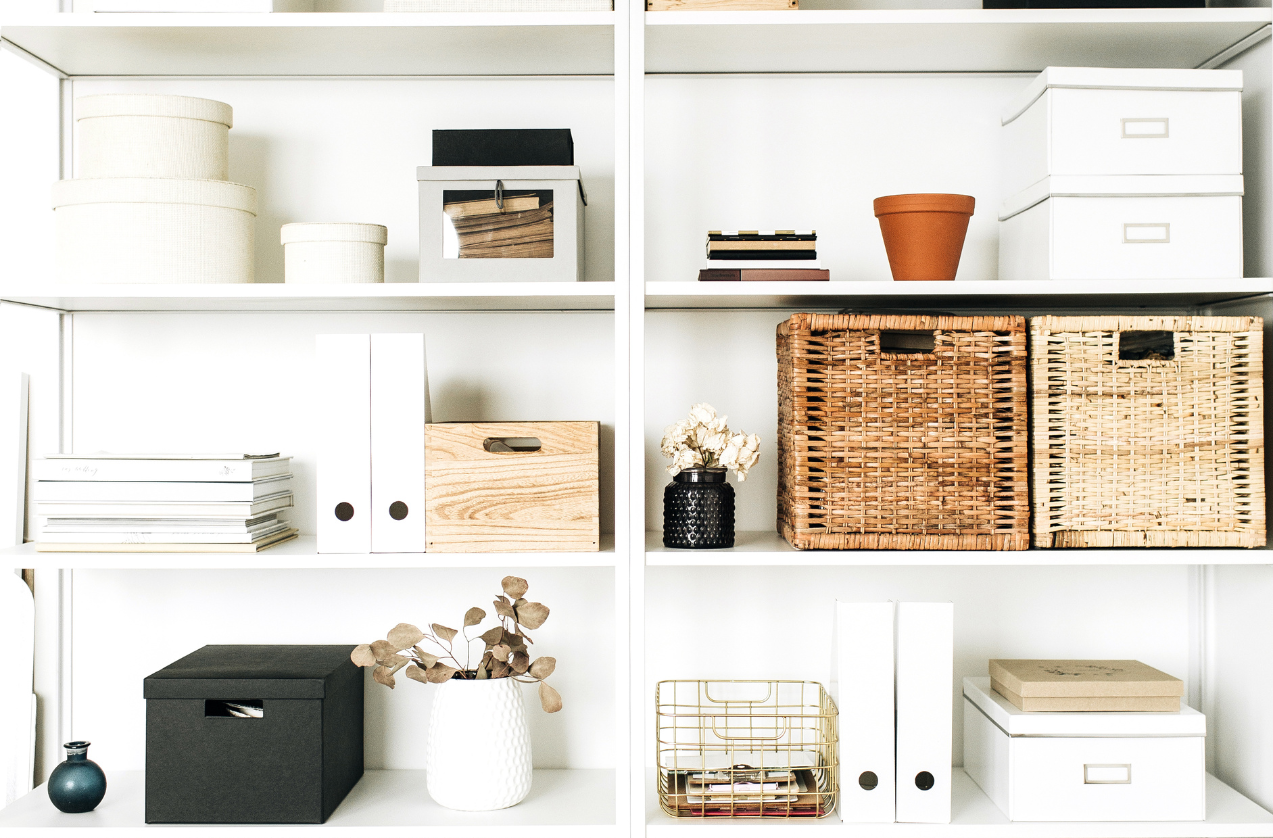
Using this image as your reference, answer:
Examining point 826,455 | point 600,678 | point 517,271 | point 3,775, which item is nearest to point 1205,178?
point 826,455

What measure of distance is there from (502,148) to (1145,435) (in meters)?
1.13

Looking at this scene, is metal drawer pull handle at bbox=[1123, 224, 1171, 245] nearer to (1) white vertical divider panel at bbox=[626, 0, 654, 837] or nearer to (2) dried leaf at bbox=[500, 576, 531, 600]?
(1) white vertical divider panel at bbox=[626, 0, 654, 837]

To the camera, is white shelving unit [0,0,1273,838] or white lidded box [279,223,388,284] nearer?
white lidded box [279,223,388,284]

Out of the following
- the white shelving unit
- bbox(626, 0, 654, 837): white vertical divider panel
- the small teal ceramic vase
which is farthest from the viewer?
the white shelving unit

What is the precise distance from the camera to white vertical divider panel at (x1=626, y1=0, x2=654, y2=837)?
141cm

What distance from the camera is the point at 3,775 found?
1.70 m

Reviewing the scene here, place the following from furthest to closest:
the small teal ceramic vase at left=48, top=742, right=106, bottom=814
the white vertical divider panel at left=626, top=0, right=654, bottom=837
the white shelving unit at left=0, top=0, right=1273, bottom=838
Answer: the white shelving unit at left=0, top=0, right=1273, bottom=838
the small teal ceramic vase at left=48, top=742, right=106, bottom=814
the white vertical divider panel at left=626, top=0, right=654, bottom=837

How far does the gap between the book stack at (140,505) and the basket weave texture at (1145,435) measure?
1297mm

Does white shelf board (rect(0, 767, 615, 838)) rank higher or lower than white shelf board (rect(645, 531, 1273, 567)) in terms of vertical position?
lower

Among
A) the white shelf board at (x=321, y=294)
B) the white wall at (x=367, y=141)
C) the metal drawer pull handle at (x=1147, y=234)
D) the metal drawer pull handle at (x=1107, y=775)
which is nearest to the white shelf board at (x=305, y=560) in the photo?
the white shelf board at (x=321, y=294)

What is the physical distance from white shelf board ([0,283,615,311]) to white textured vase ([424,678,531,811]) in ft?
2.07

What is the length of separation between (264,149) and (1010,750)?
1.70 meters

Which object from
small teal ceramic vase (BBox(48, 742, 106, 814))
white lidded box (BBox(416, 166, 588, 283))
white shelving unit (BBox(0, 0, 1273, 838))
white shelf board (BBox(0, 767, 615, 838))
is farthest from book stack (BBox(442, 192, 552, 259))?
small teal ceramic vase (BBox(48, 742, 106, 814))

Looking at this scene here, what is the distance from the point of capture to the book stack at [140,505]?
1.48m
